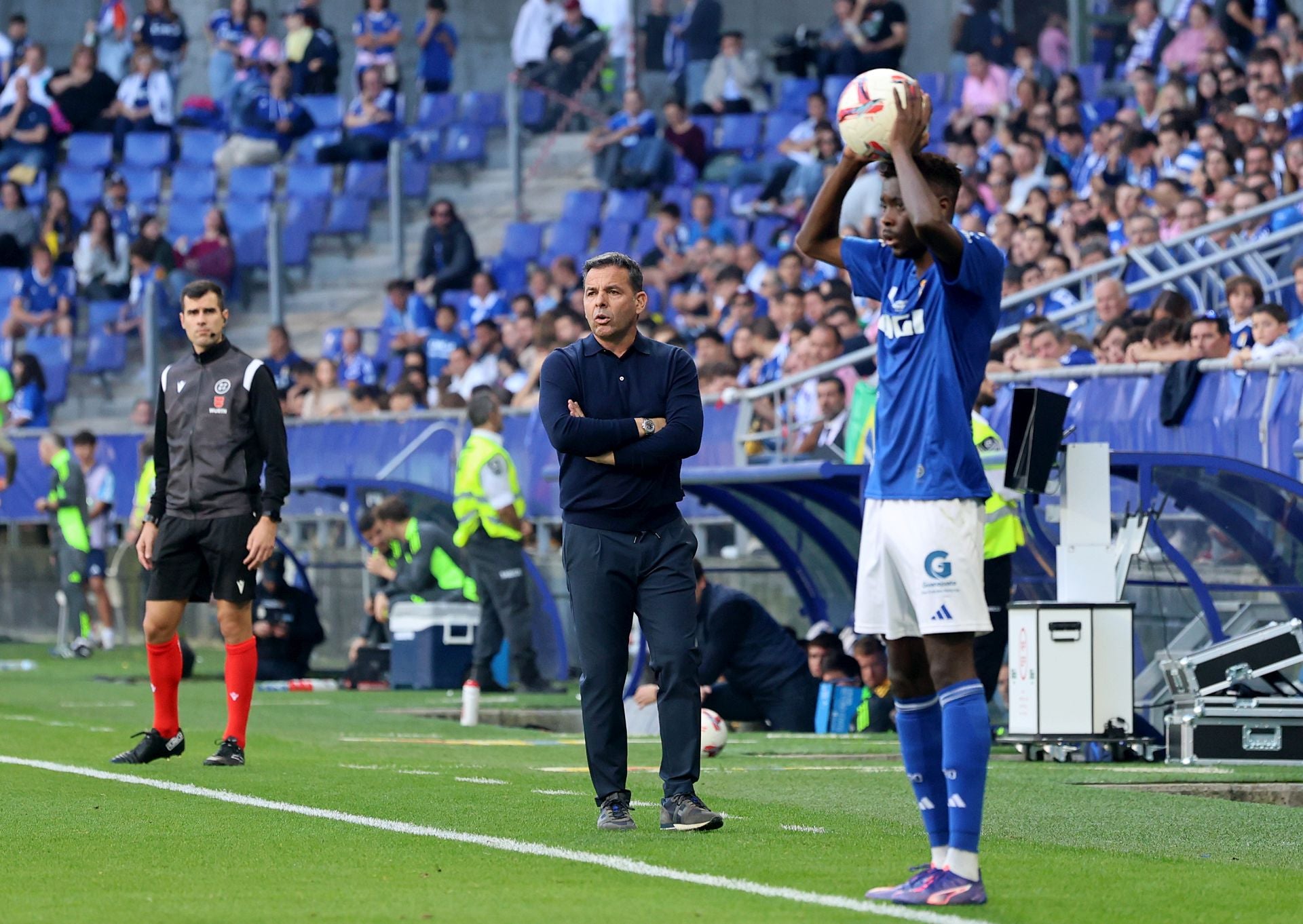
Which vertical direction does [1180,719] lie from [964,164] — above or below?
below

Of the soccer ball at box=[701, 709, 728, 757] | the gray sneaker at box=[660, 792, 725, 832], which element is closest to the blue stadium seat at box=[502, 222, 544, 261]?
the soccer ball at box=[701, 709, 728, 757]

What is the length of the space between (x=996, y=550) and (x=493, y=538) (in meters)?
5.89

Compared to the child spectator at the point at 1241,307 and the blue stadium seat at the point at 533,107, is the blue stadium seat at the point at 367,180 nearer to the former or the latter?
the blue stadium seat at the point at 533,107

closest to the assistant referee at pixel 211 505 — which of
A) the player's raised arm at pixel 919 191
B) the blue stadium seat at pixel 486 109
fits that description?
the player's raised arm at pixel 919 191

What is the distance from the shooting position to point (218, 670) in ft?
67.5

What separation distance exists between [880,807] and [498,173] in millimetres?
21949

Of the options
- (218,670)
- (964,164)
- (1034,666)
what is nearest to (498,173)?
(964,164)

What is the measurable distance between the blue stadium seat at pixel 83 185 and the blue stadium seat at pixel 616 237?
7950mm

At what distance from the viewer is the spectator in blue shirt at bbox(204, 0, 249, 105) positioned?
103ft

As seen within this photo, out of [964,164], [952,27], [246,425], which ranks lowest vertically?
[246,425]

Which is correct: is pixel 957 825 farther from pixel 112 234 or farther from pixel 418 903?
pixel 112 234

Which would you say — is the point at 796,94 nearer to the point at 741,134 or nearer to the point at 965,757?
the point at 741,134

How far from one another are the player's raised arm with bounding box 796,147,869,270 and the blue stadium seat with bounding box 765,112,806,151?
65.5 feet

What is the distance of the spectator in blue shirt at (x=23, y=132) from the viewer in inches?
1207
